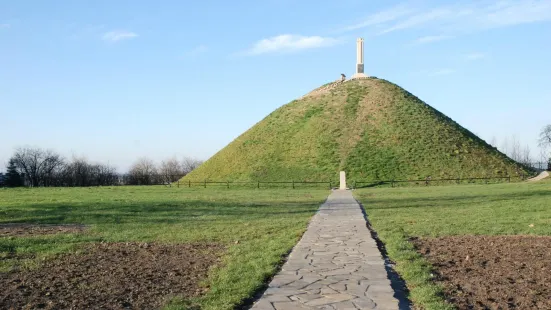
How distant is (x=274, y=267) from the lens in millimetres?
7590

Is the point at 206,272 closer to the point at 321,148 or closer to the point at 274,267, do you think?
the point at 274,267

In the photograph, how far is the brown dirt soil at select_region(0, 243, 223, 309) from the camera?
5.89m

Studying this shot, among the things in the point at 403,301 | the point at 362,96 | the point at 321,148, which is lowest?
the point at 403,301

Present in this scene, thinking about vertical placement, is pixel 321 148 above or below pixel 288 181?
above

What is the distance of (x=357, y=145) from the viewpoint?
49094mm

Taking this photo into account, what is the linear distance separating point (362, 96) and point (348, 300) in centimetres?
5506

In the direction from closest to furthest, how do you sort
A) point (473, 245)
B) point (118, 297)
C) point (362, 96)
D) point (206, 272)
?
point (118, 297)
point (206, 272)
point (473, 245)
point (362, 96)

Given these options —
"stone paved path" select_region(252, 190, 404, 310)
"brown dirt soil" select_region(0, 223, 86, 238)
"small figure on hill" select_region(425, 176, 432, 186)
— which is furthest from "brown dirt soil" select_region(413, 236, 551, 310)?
"small figure on hill" select_region(425, 176, 432, 186)

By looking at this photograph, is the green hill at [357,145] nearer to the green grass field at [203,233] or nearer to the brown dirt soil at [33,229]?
the green grass field at [203,233]

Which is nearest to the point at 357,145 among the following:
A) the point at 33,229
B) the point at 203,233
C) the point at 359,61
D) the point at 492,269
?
the point at 359,61

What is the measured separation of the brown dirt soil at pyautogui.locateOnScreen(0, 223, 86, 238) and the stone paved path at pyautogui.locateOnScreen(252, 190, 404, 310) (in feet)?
21.6

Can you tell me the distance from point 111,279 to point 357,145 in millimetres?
43366

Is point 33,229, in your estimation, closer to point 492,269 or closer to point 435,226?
point 435,226

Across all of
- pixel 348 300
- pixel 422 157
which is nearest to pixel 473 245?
pixel 348 300
